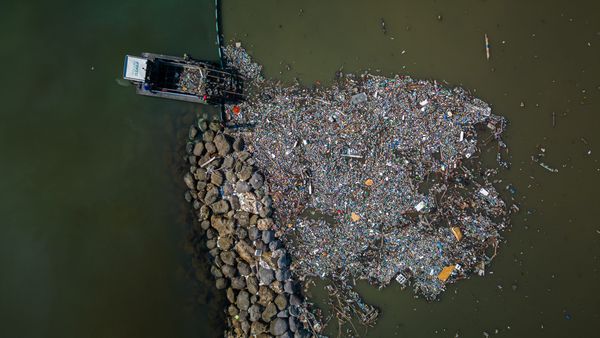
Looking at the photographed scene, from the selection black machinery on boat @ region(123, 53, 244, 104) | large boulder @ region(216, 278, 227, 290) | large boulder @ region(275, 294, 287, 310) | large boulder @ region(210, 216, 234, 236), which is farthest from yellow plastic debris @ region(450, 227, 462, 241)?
black machinery on boat @ region(123, 53, 244, 104)

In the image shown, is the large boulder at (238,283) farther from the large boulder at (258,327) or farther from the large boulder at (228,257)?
the large boulder at (258,327)

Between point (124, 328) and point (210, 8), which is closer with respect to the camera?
point (124, 328)

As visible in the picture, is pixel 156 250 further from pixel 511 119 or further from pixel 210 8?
pixel 511 119

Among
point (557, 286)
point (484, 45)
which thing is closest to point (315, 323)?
point (557, 286)

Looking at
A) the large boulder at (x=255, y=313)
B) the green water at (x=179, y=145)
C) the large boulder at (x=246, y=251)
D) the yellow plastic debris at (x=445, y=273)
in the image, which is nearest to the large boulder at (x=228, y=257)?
the large boulder at (x=246, y=251)

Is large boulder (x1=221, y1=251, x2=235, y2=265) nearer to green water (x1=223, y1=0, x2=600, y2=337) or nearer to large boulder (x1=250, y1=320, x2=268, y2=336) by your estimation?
large boulder (x1=250, y1=320, x2=268, y2=336)

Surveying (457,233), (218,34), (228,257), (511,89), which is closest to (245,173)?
(228,257)
